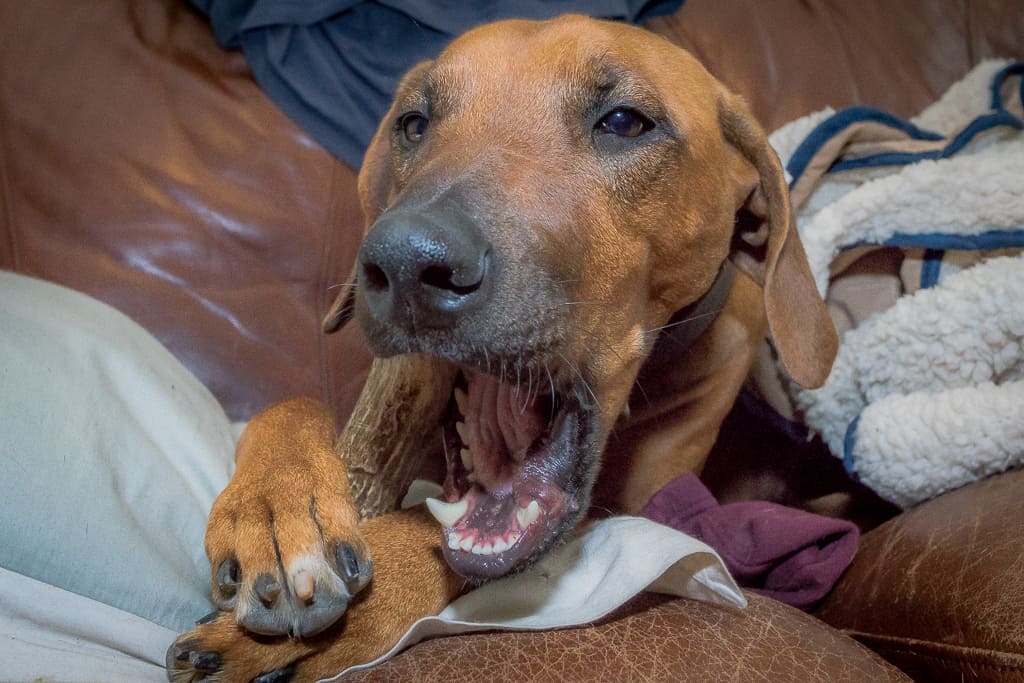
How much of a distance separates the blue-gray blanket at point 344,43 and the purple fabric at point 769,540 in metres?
1.27

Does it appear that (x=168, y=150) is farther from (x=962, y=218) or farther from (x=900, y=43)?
(x=900, y=43)

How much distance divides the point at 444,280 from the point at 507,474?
0.40 meters

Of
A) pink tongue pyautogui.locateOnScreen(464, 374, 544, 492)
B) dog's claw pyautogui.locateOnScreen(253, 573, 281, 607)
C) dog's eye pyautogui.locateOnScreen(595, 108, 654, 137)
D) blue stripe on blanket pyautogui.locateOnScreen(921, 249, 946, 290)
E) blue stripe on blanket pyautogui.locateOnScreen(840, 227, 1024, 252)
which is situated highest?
dog's eye pyautogui.locateOnScreen(595, 108, 654, 137)

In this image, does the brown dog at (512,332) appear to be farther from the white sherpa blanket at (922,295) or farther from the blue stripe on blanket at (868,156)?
the blue stripe on blanket at (868,156)

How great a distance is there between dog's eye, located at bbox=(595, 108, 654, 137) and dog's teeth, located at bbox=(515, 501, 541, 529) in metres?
0.65

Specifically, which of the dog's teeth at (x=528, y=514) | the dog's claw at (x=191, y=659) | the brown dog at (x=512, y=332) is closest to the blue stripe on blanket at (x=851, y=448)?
the brown dog at (x=512, y=332)

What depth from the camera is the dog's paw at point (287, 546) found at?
100 centimetres

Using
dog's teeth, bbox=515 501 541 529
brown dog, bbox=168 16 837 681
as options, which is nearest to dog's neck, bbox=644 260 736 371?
brown dog, bbox=168 16 837 681

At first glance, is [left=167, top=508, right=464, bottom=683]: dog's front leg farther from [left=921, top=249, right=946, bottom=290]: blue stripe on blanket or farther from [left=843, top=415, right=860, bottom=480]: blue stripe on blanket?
[left=921, top=249, right=946, bottom=290]: blue stripe on blanket

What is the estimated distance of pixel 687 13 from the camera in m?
2.53

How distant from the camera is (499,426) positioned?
129cm

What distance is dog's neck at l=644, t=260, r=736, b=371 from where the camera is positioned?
157 centimetres

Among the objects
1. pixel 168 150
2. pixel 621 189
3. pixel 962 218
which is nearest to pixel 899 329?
pixel 962 218

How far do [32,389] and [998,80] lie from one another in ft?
8.60
